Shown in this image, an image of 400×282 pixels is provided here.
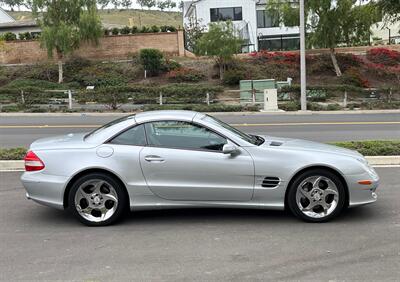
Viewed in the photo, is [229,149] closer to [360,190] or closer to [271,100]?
[360,190]

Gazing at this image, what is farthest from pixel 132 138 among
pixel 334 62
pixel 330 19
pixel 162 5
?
pixel 162 5

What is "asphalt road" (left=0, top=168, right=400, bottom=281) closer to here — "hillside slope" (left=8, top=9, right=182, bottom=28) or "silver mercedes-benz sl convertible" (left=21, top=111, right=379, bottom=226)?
"silver mercedes-benz sl convertible" (left=21, top=111, right=379, bottom=226)

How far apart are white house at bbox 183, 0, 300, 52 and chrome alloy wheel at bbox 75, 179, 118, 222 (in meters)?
52.7

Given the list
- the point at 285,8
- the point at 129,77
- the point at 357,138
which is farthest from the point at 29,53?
the point at 357,138

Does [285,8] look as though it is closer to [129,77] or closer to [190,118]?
[129,77]

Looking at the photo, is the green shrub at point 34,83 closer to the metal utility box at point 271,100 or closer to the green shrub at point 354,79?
the metal utility box at point 271,100

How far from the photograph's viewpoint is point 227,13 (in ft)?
192

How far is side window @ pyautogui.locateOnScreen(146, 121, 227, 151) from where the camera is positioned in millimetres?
6172

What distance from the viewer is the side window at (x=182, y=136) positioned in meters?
6.17

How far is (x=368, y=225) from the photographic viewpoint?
6.00 m

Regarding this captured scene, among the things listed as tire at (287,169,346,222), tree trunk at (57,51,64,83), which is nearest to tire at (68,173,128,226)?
tire at (287,169,346,222)

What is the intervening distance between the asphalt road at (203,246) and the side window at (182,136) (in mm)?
916

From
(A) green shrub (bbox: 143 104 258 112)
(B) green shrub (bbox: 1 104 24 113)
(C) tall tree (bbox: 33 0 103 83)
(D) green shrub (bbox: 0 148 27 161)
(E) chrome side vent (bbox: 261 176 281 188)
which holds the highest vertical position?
(C) tall tree (bbox: 33 0 103 83)

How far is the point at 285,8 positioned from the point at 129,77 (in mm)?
12062
